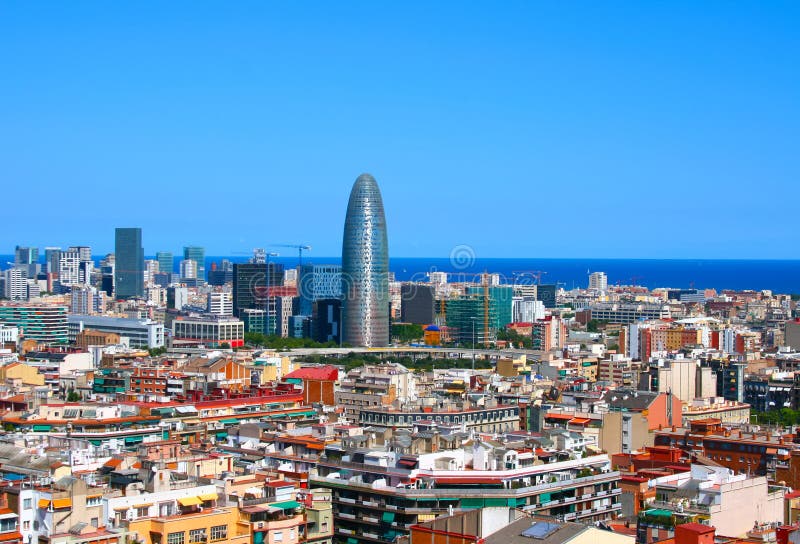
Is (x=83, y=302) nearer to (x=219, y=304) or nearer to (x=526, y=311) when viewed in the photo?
(x=219, y=304)

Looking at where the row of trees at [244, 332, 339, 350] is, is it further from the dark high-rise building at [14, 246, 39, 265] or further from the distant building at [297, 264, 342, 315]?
the dark high-rise building at [14, 246, 39, 265]

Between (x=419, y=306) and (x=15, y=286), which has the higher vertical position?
(x=15, y=286)

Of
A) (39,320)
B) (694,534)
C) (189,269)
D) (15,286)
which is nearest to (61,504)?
(694,534)

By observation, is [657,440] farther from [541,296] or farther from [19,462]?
[541,296]

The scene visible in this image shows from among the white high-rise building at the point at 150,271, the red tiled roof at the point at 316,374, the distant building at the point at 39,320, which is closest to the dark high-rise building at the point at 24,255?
the white high-rise building at the point at 150,271

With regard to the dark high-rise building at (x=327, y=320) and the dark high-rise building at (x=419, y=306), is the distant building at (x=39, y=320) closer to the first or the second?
the dark high-rise building at (x=327, y=320)
